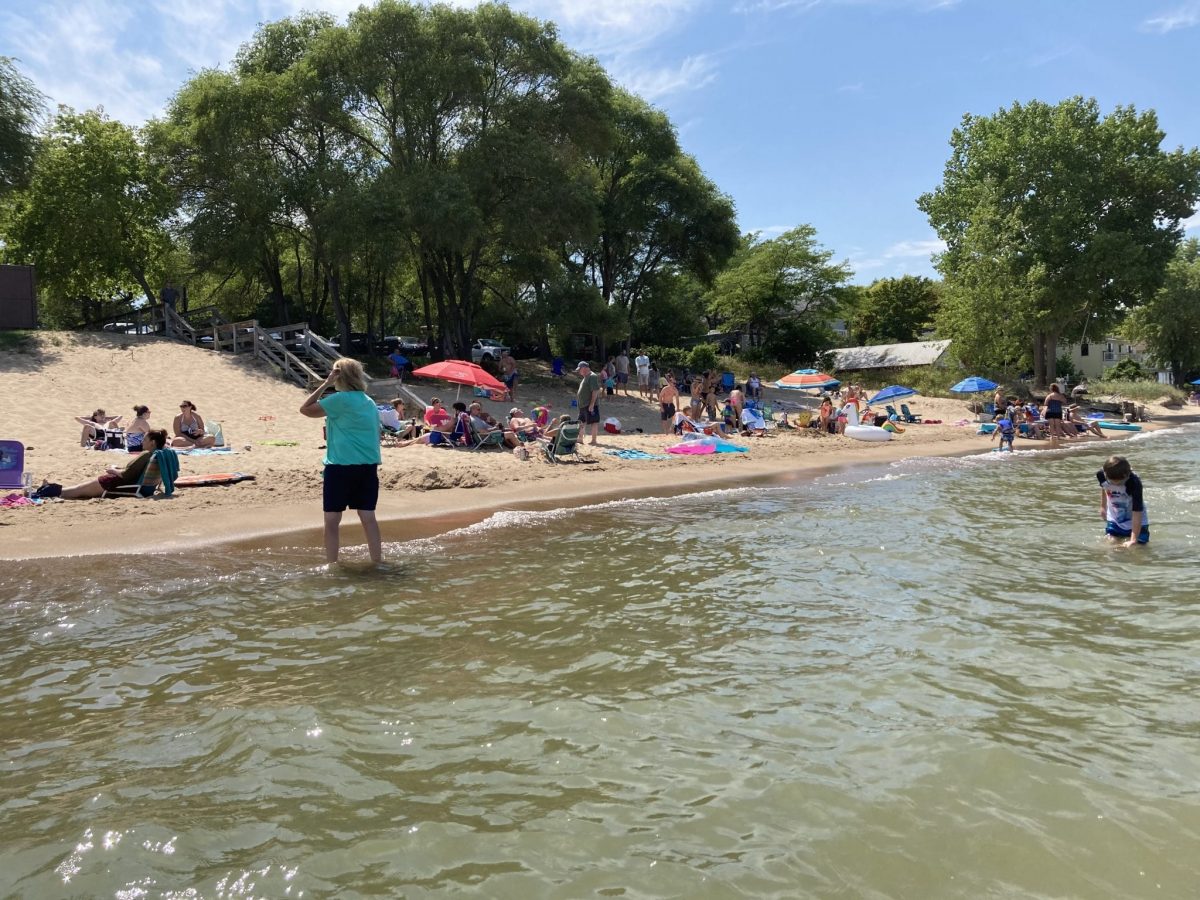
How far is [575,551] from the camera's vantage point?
26.9 ft

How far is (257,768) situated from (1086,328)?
45.8 meters

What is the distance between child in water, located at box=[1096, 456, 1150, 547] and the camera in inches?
316

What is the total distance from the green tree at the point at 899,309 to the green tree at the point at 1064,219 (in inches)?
1105

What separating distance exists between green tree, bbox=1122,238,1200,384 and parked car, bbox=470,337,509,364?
4276 cm

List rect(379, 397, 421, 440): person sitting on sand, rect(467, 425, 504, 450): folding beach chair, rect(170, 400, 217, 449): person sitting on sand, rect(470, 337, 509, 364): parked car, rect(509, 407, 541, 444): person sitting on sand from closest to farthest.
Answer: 1. rect(170, 400, 217, 449): person sitting on sand
2. rect(467, 425, 504, 450): folding beach chair
3. rect(379, 397, 421, 440): person sitting on sand
4. rect(509, 407, 541, 444): person sitting on sand
5. rect(470, 337, 509, 364): parked car

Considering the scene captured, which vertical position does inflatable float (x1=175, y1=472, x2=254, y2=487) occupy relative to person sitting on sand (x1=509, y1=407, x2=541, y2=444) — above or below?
below

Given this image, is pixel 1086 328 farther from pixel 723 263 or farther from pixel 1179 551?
pixel 1179 551

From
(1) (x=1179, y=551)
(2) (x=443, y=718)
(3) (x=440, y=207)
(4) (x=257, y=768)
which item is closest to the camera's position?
(4) (x=257, y=768)

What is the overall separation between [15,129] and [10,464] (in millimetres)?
16403

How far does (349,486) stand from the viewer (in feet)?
22.8

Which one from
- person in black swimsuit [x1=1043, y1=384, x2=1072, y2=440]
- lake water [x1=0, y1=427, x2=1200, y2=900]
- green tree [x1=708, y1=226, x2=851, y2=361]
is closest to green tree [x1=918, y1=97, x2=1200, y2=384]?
green tree [x1=708, y1=226, x2=851, y2=361]

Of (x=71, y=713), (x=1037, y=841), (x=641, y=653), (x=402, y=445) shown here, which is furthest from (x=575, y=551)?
(x=402, y=445)

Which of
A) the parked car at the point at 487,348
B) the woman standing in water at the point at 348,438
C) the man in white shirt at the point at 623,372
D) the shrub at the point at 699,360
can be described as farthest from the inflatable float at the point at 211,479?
the shrub at the point at 699,360

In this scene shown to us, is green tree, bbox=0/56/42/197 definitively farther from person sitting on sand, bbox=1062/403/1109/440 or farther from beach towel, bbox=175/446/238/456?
person sitting on sand, bbox=1062/403/1109/440
